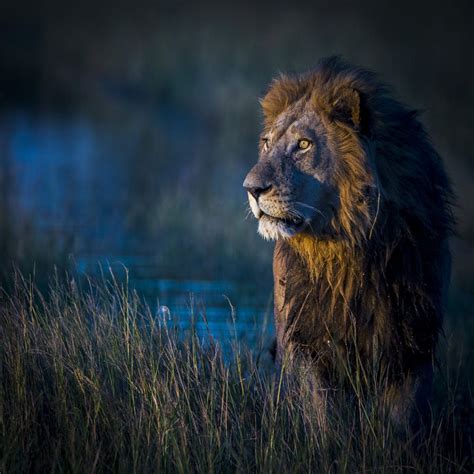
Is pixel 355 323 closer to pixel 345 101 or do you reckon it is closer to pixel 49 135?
pixel 345 101

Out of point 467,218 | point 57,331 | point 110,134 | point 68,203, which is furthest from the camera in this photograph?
point 110,134

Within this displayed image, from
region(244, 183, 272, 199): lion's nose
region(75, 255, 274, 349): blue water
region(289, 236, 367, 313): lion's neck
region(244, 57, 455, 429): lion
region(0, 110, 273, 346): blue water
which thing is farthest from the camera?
region(0, 110, 273, 346): blue water

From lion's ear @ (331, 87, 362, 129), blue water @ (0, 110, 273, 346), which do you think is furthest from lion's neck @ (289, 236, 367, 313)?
lion's ear @ (331, 87, 362, 129)

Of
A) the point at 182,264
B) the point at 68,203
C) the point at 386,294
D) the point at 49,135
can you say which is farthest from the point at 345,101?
the point at 49,135

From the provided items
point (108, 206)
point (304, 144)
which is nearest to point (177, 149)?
point (108, 206)

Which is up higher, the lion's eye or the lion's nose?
the lion's eye

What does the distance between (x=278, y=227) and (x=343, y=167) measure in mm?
489

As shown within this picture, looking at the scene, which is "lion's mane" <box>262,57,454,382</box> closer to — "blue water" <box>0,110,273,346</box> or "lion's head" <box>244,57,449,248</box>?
"lion's head" <box>244,57,449,248</box>

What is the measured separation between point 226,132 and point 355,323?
17389 millimetres

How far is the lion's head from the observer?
5.59 m

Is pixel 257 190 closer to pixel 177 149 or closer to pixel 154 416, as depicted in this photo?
pixel 154 416

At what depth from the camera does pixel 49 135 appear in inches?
1115

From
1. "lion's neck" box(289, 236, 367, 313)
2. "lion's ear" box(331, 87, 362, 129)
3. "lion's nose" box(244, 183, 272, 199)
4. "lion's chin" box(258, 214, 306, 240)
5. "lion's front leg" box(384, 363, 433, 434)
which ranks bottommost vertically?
"lion's front leg" box(384, 363, 433, 434)

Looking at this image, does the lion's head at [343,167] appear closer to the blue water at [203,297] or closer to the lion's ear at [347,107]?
the lion's ear at [347,107]
